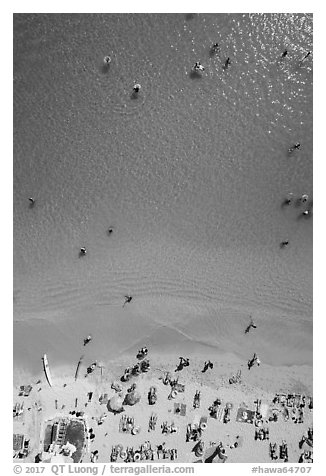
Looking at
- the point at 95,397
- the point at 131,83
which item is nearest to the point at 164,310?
the point at 95,397

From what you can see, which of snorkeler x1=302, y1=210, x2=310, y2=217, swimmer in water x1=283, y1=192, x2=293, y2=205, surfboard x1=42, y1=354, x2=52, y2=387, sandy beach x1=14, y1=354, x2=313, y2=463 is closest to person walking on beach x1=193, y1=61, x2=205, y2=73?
swimmer in water x1=283, y1=192, x2=293, y2=205

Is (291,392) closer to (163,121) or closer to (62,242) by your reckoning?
(62,242)

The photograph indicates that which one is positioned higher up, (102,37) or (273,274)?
(102,37)

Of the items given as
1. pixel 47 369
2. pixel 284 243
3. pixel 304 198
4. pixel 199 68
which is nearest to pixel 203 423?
pixel 47 369

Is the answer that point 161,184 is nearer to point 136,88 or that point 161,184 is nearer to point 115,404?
point 136,88

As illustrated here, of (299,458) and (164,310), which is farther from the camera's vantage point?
(164,310)

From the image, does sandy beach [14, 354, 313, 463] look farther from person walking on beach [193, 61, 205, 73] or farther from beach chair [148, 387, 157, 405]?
person walking on beach [193, 61, 205, 73]
